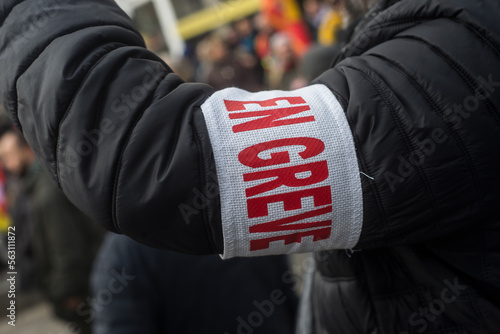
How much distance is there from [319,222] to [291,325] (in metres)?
1.19

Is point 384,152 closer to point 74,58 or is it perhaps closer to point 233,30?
point 74,58

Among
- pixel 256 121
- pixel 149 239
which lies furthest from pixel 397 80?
pixel 149 239

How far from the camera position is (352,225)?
2.72 feet

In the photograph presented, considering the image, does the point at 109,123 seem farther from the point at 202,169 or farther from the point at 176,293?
the point at 176,293

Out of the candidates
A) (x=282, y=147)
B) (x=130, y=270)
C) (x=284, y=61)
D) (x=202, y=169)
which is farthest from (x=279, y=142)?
(x=284, y=61)

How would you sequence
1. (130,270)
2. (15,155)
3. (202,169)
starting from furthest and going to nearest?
1. (15,155)
2. (130,270)
3. (202,169)

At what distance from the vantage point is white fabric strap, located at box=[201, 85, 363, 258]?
2.62 ft

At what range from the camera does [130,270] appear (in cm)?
163

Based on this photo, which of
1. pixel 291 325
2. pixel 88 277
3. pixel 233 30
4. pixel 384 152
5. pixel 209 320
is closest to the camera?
pixel 384 152

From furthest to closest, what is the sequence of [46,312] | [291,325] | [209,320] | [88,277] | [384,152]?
[46,312] < [88,277] < [291,325] < [209,320] < [384,152]

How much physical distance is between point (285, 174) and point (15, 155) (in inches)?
118

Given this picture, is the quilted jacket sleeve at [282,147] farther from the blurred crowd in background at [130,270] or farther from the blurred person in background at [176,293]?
the blurred person in background at [176,293]

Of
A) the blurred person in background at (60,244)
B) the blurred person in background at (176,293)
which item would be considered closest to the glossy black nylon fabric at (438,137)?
the blurred person in background at (176,293)

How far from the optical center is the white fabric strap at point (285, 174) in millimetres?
799
